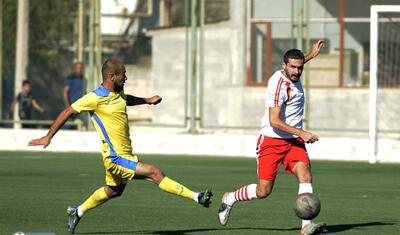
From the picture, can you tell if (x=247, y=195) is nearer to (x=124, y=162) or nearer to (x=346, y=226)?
(x=346, y=226)

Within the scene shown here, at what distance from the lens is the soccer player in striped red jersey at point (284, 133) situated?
1306 centimetres

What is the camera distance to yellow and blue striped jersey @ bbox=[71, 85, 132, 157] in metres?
13.0

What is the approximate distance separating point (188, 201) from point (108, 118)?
397 cm

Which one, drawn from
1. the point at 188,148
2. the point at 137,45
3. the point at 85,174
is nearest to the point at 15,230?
the point at 85,174

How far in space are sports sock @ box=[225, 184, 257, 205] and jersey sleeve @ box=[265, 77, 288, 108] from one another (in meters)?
0.94

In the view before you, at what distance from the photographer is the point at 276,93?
1310 cm

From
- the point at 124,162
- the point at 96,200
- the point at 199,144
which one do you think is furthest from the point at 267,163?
the point at 199,144

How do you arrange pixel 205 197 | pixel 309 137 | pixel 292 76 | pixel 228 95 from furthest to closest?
pixel 228 95, pixel 292 76, pixel 205 197, pixel 309 137

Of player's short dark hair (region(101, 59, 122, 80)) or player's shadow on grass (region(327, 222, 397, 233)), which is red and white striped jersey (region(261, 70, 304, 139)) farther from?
player's short dark hair (region(101, 59, 122, 80))

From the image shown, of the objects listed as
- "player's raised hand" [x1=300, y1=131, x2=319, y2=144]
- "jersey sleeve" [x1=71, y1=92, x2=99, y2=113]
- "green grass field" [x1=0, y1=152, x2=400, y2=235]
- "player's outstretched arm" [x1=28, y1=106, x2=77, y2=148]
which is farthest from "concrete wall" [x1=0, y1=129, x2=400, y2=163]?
"player's outstretched arm" [x1=28, y1=106, x2=77, y2=148]

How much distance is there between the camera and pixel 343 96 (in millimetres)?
29641

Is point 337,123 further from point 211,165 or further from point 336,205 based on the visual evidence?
point 336,205

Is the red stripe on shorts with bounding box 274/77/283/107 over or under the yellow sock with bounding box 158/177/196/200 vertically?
over

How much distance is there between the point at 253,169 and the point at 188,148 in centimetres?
426
